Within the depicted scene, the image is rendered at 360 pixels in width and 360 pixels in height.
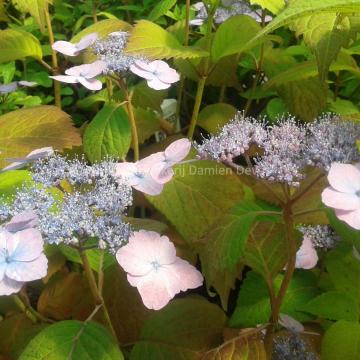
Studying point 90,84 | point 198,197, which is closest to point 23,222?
point 198,197

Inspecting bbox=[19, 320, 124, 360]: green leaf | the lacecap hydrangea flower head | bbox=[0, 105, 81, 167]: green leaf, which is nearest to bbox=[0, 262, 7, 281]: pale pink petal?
the lacecap hydrangea flower head

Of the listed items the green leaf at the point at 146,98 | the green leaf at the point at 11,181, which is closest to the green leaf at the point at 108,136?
the green leaf at the point at 11,181

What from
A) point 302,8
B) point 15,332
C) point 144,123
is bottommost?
point 15,332

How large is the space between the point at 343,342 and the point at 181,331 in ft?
0.66

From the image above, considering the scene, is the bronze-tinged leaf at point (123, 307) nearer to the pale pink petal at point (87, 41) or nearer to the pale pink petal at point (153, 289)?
the pale pink petal at point (153, 289)

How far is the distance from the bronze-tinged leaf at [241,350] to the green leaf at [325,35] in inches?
13.0

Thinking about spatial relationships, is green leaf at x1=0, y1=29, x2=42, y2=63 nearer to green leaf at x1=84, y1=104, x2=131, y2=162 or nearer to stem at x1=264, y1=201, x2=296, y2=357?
green leaf at x1=84, y1=104, x2=131, y2=162

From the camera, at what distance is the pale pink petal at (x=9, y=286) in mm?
586

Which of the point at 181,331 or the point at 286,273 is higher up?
the point at 286,273

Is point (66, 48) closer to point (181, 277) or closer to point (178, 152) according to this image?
point (178, 152)

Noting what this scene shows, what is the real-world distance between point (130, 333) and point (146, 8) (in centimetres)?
87

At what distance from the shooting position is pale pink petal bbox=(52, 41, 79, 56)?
99 centimetres

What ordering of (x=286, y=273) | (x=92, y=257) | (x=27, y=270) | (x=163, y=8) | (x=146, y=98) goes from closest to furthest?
(x=27, y=270) < (x=286, y=273) < (x=92, y=257) < (x=163, y=8) < (x=146, y=98)

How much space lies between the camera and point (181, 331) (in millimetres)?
760
